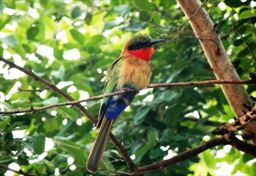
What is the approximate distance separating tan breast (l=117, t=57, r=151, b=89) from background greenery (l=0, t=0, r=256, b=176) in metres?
0.23

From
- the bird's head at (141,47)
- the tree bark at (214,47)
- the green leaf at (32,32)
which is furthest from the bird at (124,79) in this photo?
the green leaf at (32,32)

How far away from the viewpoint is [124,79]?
134 inches

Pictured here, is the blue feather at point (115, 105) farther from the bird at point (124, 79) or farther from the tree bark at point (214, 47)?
the tree bark at point (214, 47)

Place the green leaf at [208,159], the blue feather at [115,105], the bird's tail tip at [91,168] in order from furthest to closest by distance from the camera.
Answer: the green leaf at [208,159]
the blue feather at [115,105]
the bird's tail tip at [91,168]

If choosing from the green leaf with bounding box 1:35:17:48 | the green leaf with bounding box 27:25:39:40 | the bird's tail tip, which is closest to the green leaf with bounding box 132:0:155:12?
A: the green leaf with bounding box 1:35:17:48

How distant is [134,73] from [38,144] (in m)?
0.74

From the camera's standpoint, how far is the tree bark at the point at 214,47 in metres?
2.98

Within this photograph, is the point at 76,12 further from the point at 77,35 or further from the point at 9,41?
the point at 9,41

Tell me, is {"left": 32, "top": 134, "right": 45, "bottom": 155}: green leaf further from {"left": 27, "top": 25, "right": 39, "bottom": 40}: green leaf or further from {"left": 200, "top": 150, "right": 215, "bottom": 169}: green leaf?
{"left": 200, "top": 150, "right": 215, "bottom": 169}: green leaf

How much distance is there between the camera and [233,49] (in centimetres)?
401

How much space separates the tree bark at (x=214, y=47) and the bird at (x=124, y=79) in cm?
41

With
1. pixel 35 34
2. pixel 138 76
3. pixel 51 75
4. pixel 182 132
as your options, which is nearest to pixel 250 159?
pixel 182 132

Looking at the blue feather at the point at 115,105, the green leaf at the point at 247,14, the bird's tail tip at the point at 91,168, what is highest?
the green leaf at the point at 247,14

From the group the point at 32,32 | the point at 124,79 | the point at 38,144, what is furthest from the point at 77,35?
the point at 38,144
